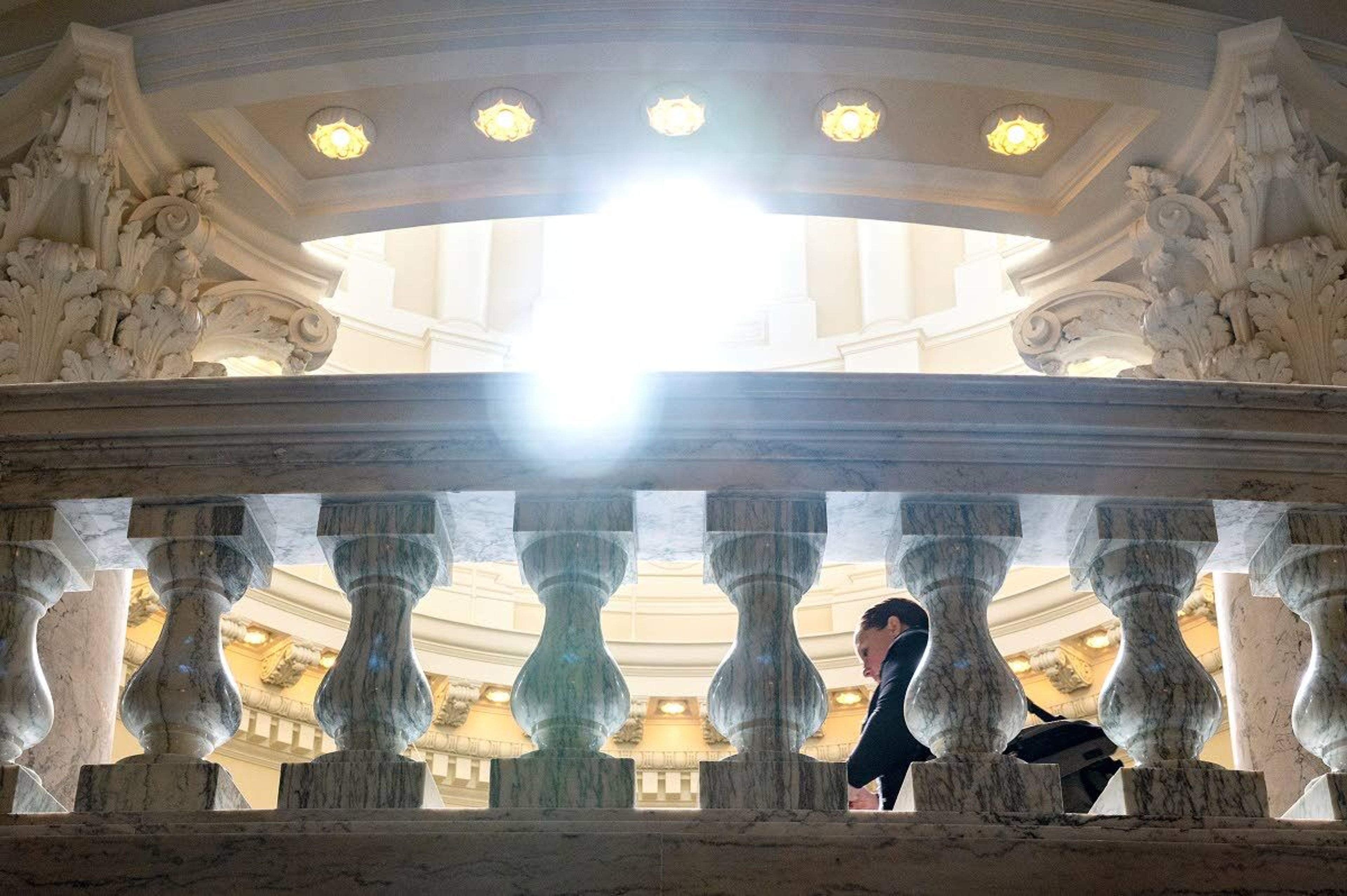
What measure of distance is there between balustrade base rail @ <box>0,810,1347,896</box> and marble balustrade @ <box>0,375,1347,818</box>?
0.20 ft

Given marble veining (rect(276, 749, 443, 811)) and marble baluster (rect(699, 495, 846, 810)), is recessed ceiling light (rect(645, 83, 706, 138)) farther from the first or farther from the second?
marble veining (rect(276, 749, 443, 811))

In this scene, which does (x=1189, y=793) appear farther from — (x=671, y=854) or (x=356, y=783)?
(x=356, y=783)

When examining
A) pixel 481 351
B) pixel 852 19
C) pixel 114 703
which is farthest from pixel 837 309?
pixel 114 703

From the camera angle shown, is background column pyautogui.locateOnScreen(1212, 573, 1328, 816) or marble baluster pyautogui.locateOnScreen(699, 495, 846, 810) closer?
marble baluster pyautogui.locateOnScreen(699, 495, 846, 810)

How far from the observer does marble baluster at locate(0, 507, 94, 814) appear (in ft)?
9.91

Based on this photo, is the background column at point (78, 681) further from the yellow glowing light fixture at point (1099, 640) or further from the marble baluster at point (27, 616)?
the yellow glowing light fixture at point (1099, 640)

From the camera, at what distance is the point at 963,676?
9.78ft

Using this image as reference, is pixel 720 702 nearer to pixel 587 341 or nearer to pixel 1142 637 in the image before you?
pixel 1142 637

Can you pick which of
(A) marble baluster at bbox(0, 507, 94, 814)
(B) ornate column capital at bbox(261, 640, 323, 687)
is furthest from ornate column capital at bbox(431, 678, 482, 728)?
(A) marble baluster at bbox(0, 507, 94, 814)

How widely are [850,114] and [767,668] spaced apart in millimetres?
5406

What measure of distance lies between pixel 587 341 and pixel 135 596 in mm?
5827

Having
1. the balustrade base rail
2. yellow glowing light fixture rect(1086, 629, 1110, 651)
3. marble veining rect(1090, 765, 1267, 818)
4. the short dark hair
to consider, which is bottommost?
the balustrade base rail

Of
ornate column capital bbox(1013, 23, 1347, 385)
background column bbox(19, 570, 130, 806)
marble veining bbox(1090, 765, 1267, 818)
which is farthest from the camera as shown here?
ornate column capital bbox(1013, 23, 1347, 385)

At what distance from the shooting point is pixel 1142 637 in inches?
120
